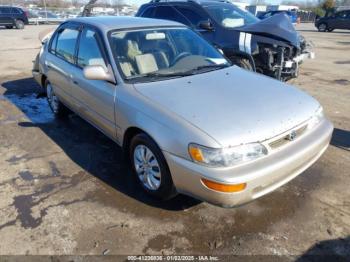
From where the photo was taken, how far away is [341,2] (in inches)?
2534

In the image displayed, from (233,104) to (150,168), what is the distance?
1.01 m

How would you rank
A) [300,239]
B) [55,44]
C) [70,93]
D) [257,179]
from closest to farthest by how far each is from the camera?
[257,179] < [300,239] < [70,93] < [55,44]

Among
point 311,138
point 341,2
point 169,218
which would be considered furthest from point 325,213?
point 341,2

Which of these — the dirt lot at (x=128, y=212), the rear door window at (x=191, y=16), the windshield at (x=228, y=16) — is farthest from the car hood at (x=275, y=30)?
the dirt lot at (x=128, y=212)

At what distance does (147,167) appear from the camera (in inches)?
127

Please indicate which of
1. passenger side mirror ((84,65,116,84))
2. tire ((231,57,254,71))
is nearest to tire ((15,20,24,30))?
tire ((231,57,254,71))

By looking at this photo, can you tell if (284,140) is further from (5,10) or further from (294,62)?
(5,10)

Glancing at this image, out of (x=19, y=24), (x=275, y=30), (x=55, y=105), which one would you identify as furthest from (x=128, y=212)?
(x=19, y=24)

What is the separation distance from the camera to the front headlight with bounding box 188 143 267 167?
252 centimetres

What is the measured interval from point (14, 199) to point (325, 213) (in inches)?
121

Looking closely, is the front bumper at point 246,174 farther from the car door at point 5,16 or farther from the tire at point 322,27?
the tire at point 322,27

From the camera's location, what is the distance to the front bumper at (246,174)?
251 cm

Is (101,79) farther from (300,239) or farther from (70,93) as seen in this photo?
(300,239)

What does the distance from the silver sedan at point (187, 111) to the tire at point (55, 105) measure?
0.86 meters
